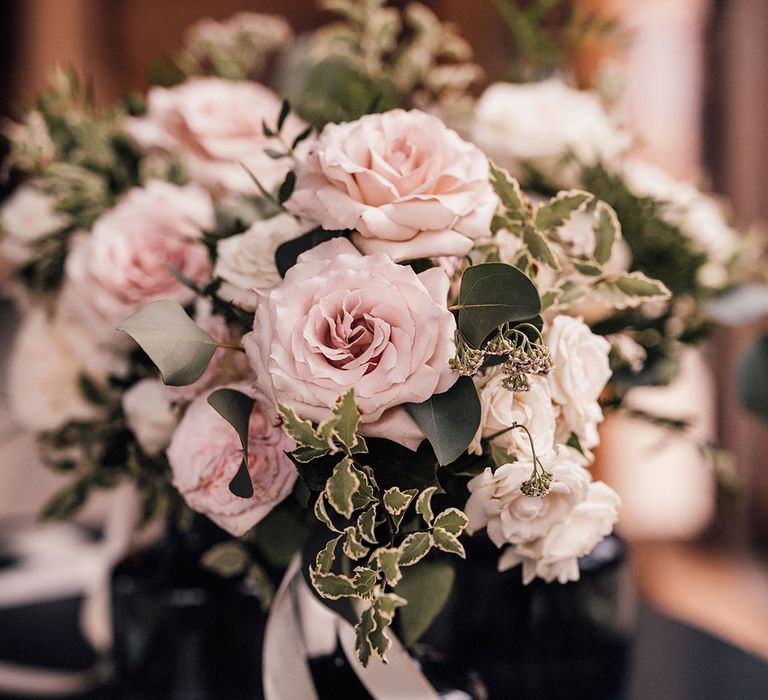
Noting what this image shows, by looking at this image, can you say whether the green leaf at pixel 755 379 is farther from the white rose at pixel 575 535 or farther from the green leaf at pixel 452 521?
the green leaf at pixel 452 521

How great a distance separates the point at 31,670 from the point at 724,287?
825mm

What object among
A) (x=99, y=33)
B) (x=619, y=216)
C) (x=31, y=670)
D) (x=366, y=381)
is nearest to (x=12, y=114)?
(x=99, y=33)

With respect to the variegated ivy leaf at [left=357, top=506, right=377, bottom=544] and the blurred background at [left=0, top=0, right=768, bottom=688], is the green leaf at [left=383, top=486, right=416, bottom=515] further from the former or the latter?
the blurred background at [left=0, top=0, right=768, bottom=688]

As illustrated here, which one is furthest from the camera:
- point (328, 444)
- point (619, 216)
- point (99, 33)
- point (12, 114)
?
point (99, 33)

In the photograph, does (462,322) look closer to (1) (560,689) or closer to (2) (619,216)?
(2) (619,216)

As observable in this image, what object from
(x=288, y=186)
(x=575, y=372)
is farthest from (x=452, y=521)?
(x=288, y=186)

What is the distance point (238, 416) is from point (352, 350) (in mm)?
81

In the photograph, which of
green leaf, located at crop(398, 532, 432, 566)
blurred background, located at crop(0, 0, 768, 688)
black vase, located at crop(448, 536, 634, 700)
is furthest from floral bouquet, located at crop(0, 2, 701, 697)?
blurred background, located at crop(0, 0, 768, 688)

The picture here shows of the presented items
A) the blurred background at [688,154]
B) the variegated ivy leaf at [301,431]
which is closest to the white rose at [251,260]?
the variegated ivy leaf at [301,431]

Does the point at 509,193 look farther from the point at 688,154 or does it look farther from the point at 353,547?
the point at 688,154

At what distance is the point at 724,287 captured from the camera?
2.66 ft

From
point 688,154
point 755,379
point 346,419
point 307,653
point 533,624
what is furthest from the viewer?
point 688,154

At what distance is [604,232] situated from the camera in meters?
0.55

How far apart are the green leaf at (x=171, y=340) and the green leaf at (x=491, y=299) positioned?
15 centimetres
